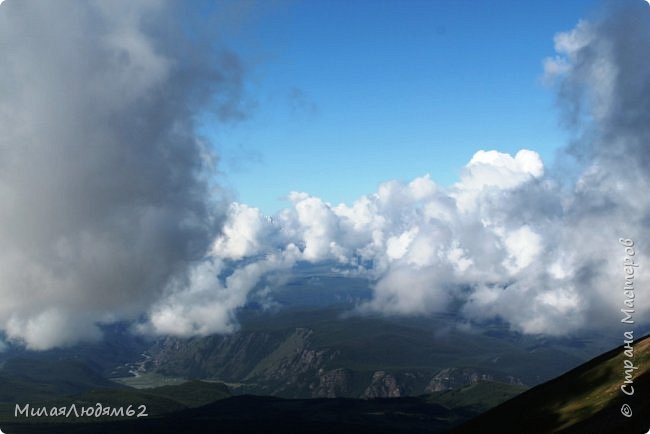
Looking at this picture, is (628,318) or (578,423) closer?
(628,318)

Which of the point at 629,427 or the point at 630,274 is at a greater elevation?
the point at 630,274

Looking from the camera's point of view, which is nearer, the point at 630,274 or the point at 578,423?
the point at 630,274

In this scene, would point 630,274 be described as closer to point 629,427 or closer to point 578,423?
point 629,427

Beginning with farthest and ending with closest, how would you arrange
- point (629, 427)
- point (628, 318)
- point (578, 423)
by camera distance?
point (578, 423)
point (629, 427)
point (628, 318)

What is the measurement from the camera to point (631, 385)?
7756 inches

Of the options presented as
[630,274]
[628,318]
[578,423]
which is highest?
[630,274]

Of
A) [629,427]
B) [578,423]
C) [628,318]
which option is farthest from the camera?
[578,423]

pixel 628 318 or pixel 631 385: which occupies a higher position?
pixel 628 318

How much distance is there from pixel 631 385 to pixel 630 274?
303ft

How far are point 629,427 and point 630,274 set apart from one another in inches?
2264

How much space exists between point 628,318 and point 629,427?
163 feet

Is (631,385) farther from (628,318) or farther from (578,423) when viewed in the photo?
(628,318)

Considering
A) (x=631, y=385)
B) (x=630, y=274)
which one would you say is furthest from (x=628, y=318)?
(x=631, y=385)

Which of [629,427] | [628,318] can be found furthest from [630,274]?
[629,427]
